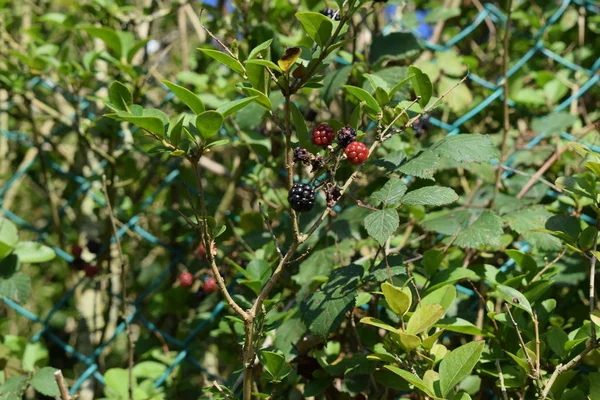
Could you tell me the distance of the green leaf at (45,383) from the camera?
1.21 meters

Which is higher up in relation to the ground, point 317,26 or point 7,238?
point 317,26

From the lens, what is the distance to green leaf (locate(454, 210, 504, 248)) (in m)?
1.07

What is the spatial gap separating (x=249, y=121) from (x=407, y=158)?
0.40 meters

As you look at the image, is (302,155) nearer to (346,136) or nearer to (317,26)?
(346,136)

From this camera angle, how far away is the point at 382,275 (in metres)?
0.96

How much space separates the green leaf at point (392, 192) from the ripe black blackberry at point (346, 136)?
9cm

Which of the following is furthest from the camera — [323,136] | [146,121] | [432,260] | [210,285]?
[210,285]

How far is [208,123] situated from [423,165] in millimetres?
314

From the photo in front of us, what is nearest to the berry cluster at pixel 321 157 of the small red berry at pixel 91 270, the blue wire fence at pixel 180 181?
the blue wire fence at pixel 180 181

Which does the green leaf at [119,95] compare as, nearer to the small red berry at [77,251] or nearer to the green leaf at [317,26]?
the green leaf at [317,26]

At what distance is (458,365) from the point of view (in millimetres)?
865

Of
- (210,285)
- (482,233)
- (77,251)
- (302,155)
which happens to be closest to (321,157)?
(302,155)

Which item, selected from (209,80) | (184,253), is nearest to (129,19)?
(209,80)

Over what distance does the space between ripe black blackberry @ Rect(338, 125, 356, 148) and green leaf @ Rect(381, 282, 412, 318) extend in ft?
0.66
